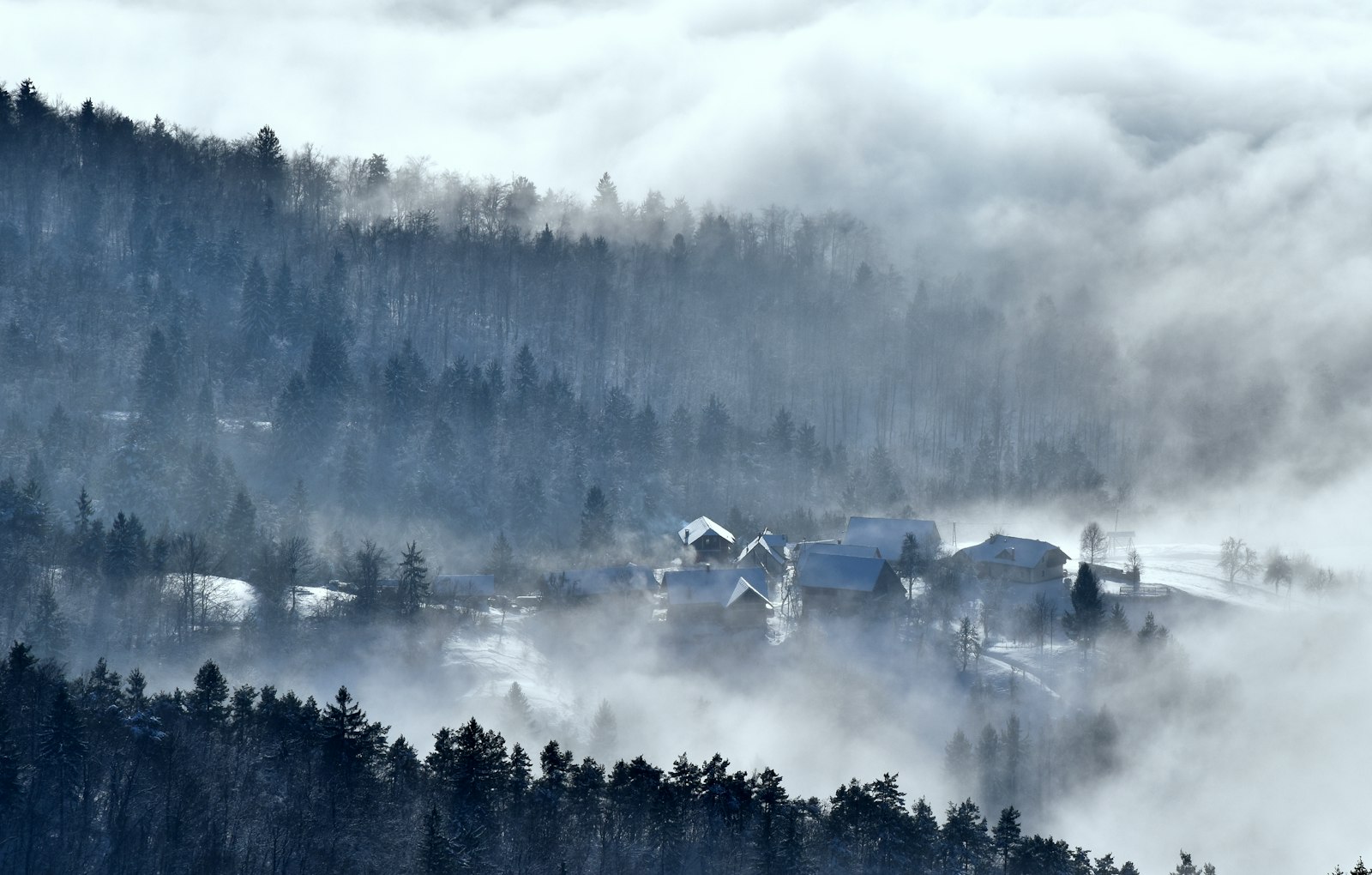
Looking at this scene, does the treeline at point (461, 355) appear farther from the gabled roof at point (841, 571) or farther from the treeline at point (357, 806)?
the treeline at point (357, 806)

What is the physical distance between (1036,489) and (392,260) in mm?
65262

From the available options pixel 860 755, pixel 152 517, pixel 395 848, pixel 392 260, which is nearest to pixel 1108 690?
pixel 860 755

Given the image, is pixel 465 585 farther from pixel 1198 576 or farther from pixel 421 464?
pixel 1198 576

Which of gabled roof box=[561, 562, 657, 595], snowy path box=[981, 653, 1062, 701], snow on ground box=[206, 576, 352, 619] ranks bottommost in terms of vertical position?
snowy path box=[981, 653, 1062, 701]

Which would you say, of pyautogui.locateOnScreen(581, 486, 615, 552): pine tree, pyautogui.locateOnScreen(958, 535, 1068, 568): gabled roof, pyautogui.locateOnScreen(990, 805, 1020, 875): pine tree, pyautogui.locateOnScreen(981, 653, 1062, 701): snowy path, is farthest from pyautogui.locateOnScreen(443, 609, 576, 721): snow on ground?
pyautogui.locateOnScreen(958, 535, 1068, 568): gabled roof

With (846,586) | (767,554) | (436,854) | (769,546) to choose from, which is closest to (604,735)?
(436,854)

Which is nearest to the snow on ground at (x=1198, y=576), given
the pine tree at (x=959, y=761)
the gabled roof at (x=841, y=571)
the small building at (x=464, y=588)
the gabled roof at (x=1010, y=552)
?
the gabled roof at (x=1010, y=552)

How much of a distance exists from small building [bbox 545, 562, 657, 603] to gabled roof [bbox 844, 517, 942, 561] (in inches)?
690

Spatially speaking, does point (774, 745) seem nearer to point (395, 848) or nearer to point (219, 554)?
point (395, 848)

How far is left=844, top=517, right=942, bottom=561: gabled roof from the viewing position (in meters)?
95.7

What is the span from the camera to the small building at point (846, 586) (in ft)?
281

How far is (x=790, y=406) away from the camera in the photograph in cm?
13650

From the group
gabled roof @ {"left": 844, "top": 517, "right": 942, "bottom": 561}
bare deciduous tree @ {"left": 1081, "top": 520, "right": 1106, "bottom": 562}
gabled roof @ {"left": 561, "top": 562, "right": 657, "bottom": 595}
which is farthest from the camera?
bare deciduous tree @ {"left": 1081, "top": 520, "right": 1106, "bottom": 562}

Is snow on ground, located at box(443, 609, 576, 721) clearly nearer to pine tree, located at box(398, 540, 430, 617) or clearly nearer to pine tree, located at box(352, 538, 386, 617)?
pine tree, located at box(398, 540, 430, 617)
